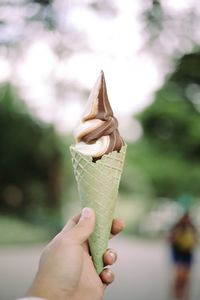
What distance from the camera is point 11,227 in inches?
347

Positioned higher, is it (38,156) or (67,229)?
(67,229)

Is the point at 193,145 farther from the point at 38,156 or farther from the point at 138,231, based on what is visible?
the point at 38,156

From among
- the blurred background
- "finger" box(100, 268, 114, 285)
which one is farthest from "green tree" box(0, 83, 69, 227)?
"finger" box(100, 268, 114, 285)

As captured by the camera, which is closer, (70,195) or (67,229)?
(67,229)

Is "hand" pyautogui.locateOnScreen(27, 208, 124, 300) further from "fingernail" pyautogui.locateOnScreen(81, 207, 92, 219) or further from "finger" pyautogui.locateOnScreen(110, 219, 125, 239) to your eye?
"finger" pyautogui.locateOnScreen(110, 219, 125, 239)

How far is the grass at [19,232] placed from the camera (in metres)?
8.41

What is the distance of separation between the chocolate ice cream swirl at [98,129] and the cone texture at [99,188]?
22 millimetres

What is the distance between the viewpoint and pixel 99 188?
1344 mm

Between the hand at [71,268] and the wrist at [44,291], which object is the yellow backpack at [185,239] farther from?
the wrist at [44,291]

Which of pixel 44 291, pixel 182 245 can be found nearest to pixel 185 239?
pixel 182 245

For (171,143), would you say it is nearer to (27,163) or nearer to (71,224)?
(27,163)

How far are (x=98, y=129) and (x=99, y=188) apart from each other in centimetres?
16

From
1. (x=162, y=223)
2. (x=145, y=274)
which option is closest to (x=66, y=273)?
(x=145, y=274)

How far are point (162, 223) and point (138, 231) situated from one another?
448mm
